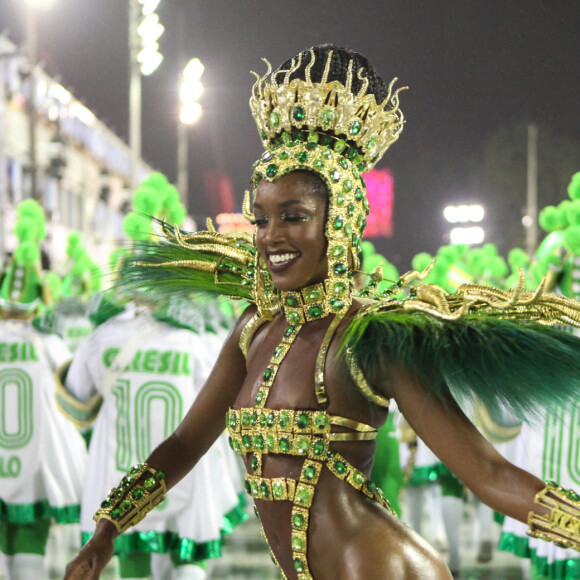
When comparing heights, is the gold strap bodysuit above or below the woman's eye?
below

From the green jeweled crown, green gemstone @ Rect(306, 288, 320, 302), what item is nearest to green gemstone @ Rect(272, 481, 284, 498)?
green gemstone @ Rect(306, 288, 320, 302)

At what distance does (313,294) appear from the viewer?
2.35 metres

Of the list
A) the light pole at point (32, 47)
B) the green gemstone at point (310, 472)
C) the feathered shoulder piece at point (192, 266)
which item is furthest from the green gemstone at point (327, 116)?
the light pole at point (32, 47)

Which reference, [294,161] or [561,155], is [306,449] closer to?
[294,161]

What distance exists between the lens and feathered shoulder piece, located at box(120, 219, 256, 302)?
2613mm

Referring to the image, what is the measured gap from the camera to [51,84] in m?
24.8

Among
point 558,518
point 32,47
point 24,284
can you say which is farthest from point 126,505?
point 32,47

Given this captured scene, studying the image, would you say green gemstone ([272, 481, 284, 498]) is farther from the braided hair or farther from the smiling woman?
the braided hair

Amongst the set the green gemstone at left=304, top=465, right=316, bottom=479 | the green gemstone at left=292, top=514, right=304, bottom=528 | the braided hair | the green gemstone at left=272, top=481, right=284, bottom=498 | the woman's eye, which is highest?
the braided hair

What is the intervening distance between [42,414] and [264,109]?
412 cm

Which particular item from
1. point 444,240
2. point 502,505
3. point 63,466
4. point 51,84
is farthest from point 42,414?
point 51,84

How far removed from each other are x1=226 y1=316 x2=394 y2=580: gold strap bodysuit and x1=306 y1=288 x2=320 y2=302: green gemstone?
127mm

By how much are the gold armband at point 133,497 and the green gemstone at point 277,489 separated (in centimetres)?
42

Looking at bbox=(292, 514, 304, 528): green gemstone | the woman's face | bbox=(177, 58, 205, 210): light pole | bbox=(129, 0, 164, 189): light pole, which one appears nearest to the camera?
bbox=(292, 514, 304, 528): green gemstone
